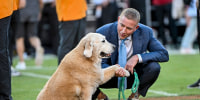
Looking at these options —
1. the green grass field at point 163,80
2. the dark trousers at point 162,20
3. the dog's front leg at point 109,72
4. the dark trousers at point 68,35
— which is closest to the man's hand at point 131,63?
the dog's front leg at point 109,72

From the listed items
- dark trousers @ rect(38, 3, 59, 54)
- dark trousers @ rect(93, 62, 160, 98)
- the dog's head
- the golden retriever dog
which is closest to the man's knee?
dark trousers @ rect(93, 62, 160, 98)

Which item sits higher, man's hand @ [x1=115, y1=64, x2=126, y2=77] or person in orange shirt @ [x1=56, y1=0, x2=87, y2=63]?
person in orange shirt @ [x1=56, y1=0, x2=87, y2=63]

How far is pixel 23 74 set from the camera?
1081cm

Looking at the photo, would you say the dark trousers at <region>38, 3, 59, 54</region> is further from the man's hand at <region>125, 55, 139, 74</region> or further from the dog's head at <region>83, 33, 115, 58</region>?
the dog's head at <region>83, 33, 115, 58</region>

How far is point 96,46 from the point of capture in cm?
574

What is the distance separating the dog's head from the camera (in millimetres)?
5605

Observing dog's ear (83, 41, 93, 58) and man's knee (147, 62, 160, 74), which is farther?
man's knee (147, 62, 160, 74)

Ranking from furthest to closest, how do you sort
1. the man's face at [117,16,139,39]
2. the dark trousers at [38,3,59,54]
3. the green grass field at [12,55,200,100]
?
the dark trousers at [38,3,59,54] → the green grass field at [12,55,200,100] → the man's face at [117,16,139,39]

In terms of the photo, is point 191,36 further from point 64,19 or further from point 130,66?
point 130,66

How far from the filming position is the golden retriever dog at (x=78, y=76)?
554 cm

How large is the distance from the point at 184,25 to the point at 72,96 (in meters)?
14.9

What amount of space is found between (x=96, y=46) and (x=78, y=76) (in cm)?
46

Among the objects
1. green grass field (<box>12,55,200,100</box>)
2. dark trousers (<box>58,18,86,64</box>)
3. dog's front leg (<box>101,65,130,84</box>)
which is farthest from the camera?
dark trousers (<box>58,18,86,64</box>)

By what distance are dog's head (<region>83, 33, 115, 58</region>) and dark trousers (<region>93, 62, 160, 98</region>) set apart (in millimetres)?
708
